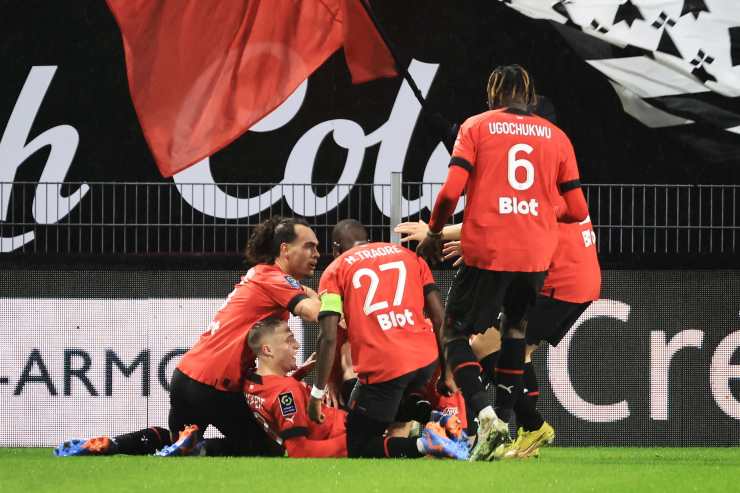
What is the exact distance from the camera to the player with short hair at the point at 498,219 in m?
6.54

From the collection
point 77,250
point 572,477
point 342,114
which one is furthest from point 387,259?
point 342,114

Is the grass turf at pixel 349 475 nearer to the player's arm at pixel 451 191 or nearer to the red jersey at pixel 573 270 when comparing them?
the player's arm at pixel 451 191

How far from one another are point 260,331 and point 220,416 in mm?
587

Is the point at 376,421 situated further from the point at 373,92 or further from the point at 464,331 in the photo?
the point at 373,92

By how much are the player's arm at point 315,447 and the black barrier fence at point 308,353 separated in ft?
8.01

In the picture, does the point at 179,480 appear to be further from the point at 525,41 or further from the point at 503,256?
the point at 525,41

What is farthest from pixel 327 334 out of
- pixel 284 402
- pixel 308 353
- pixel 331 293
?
pixel 308 353

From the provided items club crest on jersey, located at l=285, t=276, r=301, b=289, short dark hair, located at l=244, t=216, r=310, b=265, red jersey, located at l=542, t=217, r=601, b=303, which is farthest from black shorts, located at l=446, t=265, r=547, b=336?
short dark hair, located at l=244, t=216, r=310, b=265

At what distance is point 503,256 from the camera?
6.53 meters

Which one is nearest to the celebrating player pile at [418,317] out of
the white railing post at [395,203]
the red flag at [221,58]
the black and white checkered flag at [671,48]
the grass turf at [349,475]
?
the grass turf at [349,475]

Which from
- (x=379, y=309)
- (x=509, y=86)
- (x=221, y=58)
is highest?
(x=221, y=58)

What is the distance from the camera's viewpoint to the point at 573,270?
7.78 m

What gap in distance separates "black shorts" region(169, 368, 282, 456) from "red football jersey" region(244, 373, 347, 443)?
242 millimetres

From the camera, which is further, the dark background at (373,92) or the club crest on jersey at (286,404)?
the dark background at (373,92)
